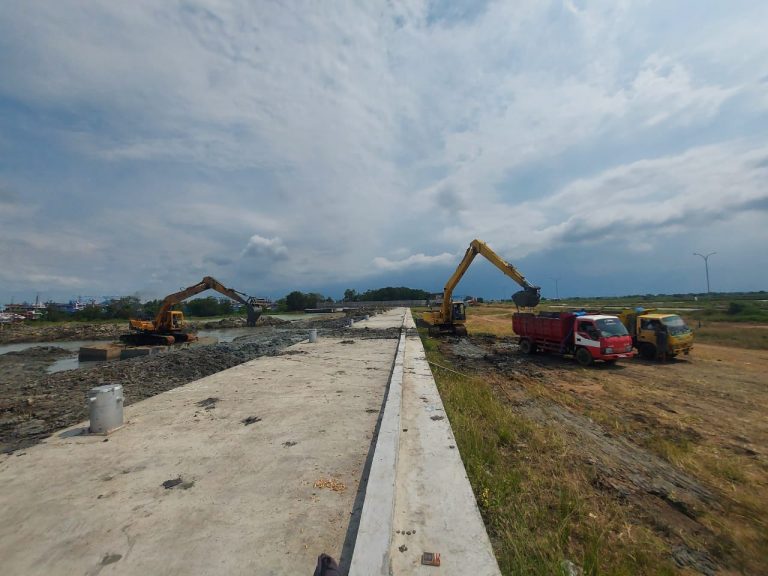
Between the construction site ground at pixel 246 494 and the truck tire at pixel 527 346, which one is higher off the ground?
the construction site ground at pixel 246 494

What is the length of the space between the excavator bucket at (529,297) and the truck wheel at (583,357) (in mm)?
2722

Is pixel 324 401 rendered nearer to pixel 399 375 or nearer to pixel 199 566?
pixel 399 375

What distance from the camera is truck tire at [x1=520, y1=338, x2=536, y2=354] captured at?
1552cm

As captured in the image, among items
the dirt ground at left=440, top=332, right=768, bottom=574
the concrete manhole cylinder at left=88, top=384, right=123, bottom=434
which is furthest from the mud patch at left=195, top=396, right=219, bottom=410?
the dirt ground at left=440, top=332, right=768, bottom=574

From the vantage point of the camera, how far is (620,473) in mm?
4746

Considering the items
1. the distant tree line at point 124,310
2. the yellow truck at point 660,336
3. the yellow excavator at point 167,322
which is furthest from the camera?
the distant tree line at point 124,310

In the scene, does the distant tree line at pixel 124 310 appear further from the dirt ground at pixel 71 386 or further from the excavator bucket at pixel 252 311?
the dirt ground at pixel 71 386

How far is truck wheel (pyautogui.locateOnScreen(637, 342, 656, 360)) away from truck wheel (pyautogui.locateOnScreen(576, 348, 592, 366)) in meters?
3.39

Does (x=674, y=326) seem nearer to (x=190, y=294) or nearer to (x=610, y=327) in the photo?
(x=610, y=327)

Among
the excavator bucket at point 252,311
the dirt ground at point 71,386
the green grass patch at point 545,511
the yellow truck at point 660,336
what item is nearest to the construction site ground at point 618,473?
the green grass patch at point 545,511

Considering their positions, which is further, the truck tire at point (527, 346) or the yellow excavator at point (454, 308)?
the yellow excavator at point (454, 308)

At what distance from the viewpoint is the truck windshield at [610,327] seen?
12758mm

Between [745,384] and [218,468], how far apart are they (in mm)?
13811

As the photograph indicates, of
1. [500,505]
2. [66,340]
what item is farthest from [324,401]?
[66,340]
